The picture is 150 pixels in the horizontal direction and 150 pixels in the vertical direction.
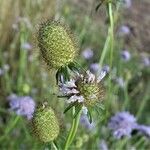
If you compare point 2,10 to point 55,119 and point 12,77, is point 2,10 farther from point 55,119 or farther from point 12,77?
point 55,119

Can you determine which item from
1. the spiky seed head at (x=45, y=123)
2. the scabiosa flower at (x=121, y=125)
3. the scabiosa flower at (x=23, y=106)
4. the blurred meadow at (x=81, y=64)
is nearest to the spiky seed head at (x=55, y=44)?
the spiky seed head at (x=45, y=123)

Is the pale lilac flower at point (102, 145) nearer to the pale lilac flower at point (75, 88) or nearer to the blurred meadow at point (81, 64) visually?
the blurred meadow at point (81, 64)

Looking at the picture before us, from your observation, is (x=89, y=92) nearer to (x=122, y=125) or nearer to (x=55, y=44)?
(x=55, y=44)

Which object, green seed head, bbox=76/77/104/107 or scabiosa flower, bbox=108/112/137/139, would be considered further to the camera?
scabiosa flower, bbox=108/112/137/139

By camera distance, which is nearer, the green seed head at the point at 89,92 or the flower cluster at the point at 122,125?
the green seed head at the point at 89,92

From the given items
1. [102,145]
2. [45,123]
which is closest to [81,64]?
[102,145]

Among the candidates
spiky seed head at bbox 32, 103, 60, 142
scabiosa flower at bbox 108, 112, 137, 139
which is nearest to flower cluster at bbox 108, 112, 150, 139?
scabiosa flower at bbox 108, 112, 137, 139

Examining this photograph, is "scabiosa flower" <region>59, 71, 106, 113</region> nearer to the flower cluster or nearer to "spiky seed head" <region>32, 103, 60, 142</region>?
"spiky seed head" <region>32, 103, 60, 142</region>
